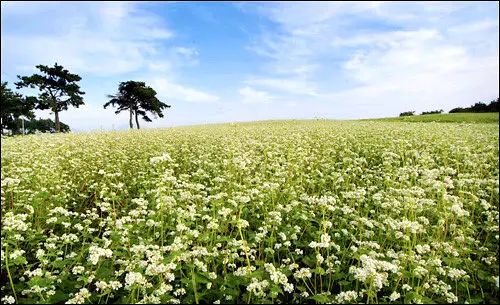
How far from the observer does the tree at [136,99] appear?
6944 cm

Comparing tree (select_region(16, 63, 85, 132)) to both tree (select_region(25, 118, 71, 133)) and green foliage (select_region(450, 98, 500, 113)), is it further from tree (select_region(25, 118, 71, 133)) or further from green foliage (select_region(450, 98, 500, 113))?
green foliage (select_region(450, 98, 500, 113))

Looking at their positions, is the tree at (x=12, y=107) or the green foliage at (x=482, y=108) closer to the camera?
the green foliage at (x=482, y=108)

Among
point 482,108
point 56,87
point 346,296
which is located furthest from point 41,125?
point 482,108

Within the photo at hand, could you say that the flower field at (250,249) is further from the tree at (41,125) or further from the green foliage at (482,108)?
the tree at (41,125)

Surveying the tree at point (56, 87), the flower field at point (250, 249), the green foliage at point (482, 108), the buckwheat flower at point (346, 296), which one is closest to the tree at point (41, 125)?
the tree at point (56, 87)

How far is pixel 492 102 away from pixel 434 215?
54.5 metres

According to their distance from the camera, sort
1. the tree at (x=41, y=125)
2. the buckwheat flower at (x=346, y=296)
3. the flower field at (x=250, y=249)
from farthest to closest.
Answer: the tree at (x=41, y=125) → the flower field at (x=250, y=249) → the buckwheat flower at (x=346, y=296)

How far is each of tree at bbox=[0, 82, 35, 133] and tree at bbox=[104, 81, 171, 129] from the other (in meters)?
16.0

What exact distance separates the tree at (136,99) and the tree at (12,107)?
628 inches

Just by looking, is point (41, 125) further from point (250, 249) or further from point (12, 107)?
point (250, 249)

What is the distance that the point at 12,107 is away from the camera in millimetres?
54938

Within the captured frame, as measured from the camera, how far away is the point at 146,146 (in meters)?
13.2

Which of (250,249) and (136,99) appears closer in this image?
(250,249)

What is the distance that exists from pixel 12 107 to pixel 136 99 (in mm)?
23858
